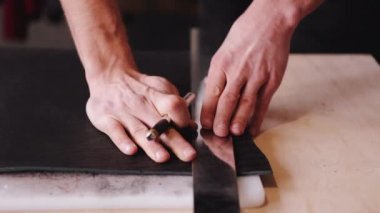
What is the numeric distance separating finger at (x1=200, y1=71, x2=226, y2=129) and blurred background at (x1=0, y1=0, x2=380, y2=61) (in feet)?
1.13


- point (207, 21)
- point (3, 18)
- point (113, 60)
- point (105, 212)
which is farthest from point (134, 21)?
point (105, 212)

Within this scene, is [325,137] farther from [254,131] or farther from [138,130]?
[138,130]

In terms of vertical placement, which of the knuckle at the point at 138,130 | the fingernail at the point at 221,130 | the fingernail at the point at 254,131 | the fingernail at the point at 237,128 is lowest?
the fingernail at the point at 254,131

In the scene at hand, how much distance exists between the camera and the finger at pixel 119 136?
65cm

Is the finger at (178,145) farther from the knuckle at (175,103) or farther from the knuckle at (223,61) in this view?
the knuckle at (223,61)

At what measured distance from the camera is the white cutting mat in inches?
22.6

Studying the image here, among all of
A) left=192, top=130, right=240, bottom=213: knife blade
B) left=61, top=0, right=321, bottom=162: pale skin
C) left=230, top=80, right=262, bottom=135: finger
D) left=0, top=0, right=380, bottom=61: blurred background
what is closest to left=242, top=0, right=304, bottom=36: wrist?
left=61, top=0, right=321, bottom=162: pale skin

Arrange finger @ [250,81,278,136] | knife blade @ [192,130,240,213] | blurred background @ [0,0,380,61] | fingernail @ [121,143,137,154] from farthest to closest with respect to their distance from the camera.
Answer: blurred background @ [0,0,380,61] < finger @ [250,81,278,136] < fingernail @ [121,143,137,154] < knife blade @ [192,130,240,213]

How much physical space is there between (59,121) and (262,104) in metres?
0.32

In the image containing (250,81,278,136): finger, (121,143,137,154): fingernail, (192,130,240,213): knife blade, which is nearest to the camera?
(192,130,240,213): knife blade

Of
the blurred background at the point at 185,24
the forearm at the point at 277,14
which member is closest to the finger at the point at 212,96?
the forearm at the point at 277,14

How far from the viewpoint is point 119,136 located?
26.6 inches

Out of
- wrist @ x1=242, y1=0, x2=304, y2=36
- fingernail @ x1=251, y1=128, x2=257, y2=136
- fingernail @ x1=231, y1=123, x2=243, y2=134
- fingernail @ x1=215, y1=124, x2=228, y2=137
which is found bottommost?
fingernail @ x1=251, y1=128, x2=257, y2=136

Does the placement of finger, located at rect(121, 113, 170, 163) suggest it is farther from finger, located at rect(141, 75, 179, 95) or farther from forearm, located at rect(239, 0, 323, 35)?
forearm, located at rect(239, 0, 323, 35)
